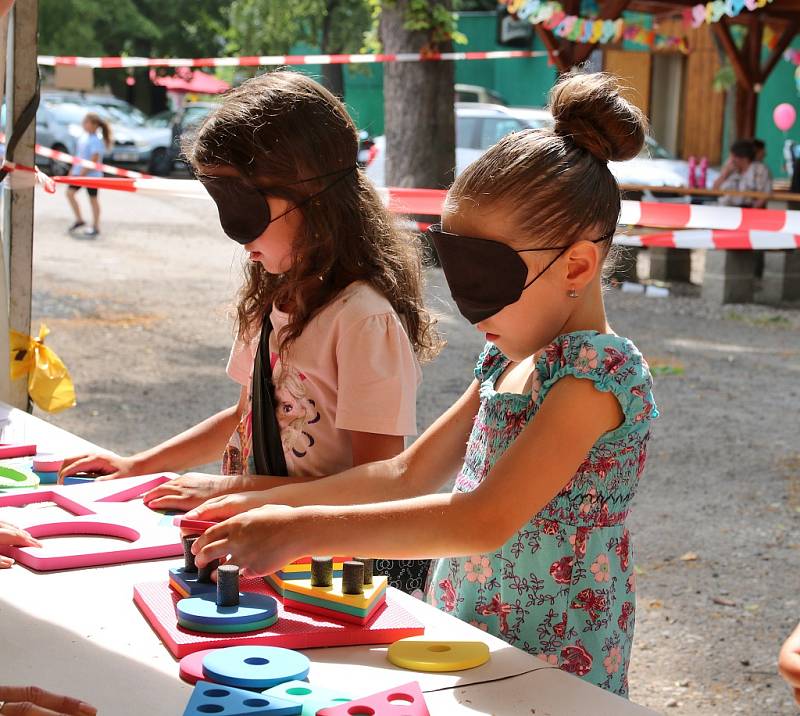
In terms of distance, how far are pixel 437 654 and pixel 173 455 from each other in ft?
4.30

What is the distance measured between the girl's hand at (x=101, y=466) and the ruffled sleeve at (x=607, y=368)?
1161mm

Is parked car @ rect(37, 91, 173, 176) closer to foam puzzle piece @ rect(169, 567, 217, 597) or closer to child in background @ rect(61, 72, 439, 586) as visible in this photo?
child in background @ rect(61, 72, 439, 586)

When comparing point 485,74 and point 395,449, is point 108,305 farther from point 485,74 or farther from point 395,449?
point 485,74

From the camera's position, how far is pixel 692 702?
151 inches

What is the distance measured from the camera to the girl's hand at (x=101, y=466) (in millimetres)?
2646

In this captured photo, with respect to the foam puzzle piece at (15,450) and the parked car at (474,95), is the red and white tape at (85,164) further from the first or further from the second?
the parked car at (474,95)

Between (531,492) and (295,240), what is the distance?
0.92 metres

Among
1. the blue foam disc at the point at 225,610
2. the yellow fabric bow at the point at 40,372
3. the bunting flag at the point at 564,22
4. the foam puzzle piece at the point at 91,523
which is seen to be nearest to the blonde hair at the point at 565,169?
the blue foam disc at the point at 225,610

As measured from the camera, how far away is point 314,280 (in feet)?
8.29

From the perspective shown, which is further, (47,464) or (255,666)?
(47,464)

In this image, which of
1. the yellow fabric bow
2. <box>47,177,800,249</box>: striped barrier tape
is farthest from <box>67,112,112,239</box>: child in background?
the yellow fabric bow

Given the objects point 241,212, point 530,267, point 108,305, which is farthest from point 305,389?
point 108,305

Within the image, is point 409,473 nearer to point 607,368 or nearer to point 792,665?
point 607,368

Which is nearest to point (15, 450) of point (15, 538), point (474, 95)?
point (15, 538)
